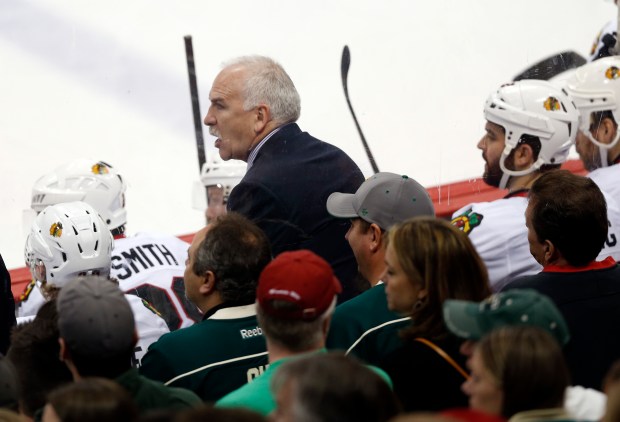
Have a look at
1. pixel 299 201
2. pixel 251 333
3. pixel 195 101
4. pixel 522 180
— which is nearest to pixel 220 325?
pixel 251 333

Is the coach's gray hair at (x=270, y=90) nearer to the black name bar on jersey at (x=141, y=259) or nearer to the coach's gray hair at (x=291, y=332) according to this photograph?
the black name bar on jersey at (x=141, y=259)

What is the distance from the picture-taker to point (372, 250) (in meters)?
2.42

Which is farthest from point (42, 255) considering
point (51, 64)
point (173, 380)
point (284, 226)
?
point (51, 64)

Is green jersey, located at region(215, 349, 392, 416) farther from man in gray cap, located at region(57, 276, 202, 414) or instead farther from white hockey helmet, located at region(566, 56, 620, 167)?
white hockey helmet, located at region(566, 56, 620, 167)

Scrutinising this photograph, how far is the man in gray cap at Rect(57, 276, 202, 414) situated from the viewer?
185cm

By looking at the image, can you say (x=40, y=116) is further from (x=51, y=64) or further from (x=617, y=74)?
(x=617, y=74)

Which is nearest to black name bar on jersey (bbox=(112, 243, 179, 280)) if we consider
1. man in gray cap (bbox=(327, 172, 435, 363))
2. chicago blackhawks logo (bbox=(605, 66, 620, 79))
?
man in gray cap (bbox=(327, 172, 435, 363))

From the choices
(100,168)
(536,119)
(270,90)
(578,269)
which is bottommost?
(578,269)

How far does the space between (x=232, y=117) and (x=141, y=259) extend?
0.49m

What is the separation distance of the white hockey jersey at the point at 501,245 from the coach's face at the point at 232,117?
61cm

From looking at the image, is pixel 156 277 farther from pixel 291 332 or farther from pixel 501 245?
pixel 291 332

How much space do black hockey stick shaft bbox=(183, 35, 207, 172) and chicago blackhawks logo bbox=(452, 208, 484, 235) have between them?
88.5 inches

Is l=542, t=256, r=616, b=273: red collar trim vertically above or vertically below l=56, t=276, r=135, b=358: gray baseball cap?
below

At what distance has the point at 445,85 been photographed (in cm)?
491
